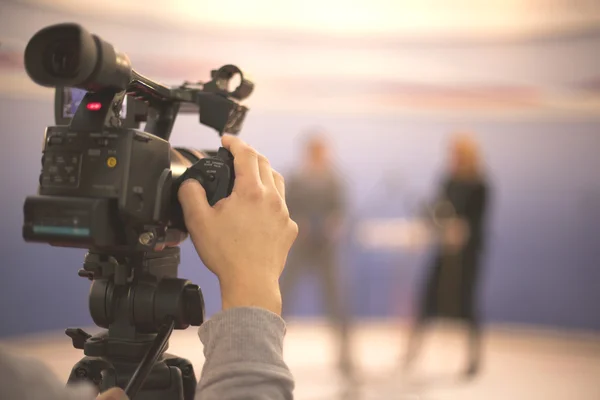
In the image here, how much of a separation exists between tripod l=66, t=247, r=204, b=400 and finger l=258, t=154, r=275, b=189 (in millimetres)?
201

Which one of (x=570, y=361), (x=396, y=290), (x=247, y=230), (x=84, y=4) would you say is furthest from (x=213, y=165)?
(x=396, y=290)

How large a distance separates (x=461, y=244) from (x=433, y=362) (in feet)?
3.24

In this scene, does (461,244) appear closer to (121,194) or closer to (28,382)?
(121,194)

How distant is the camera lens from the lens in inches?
26.3

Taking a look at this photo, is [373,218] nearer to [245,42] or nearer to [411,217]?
[411,217]

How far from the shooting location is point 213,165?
0.77 meters

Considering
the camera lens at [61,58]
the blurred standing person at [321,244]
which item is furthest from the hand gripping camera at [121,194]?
the blurred standing person at [321,244]

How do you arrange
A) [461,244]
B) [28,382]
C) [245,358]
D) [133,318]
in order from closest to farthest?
[28,382] → [245,358] → [133,318] → [461,244]

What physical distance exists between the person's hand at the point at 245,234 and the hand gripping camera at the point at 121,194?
0.13 ft

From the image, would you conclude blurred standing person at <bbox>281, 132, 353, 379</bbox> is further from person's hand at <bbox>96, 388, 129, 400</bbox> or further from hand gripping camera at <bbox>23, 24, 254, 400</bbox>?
person's hand at <bbox>96, 388, 129, 400</bbox>

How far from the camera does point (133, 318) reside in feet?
2.77

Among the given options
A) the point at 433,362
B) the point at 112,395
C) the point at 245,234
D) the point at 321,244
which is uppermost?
the point at 245,234

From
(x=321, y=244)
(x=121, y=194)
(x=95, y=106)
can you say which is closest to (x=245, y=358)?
(x=121, y=194)

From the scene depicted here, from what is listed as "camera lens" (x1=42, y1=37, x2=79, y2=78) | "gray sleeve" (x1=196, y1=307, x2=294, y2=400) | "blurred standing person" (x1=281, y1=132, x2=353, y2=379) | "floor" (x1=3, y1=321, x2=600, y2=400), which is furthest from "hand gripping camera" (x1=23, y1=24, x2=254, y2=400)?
"blurred standing person" (x1=281, y1=132, x2=353, y2=379)
